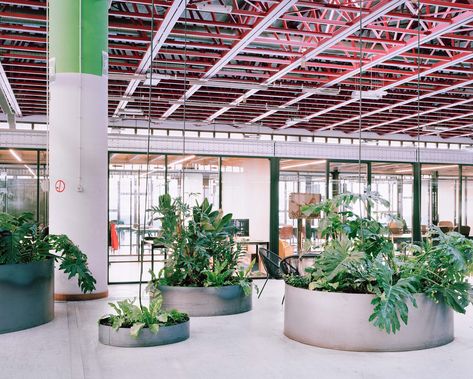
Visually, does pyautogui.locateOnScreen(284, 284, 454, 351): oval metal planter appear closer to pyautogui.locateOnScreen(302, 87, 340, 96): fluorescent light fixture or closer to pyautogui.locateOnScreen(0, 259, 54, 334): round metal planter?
pyautogui.locateOnScreen(0, 259, 54, 334): round metal planter

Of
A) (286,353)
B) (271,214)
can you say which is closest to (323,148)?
(271,214)

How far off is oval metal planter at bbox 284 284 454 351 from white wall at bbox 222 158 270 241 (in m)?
5.47

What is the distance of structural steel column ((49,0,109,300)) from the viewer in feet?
26.3

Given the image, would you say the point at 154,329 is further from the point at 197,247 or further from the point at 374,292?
the point at 197,247

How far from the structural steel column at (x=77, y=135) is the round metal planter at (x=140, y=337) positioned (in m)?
2.78

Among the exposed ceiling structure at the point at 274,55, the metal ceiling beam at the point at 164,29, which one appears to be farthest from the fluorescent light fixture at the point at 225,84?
the metal ceiling beam at the point at 164,29

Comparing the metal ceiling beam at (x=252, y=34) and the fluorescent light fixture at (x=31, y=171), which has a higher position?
the metal ceiling beam at (x=252, y=34)

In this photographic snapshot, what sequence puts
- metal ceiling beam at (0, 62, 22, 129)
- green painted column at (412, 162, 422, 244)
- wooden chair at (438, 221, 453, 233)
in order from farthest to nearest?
metal ceiling beam at (0, 62, 22, 129) → wooden chair at (438, 221, 453, 233) → green painted column at (412, 162, 422, 244)

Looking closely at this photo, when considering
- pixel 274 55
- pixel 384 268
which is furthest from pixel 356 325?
pixel 274 55

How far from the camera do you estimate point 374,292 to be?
5332 mm

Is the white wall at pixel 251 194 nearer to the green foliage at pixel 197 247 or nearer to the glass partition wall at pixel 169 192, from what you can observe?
the glass partition wall at pixel 169 192

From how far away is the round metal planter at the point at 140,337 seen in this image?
5270 mm

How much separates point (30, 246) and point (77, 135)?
204cm

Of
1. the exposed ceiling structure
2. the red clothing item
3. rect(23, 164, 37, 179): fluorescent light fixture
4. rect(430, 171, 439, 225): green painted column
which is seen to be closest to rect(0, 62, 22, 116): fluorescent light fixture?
the exposed ceiling structure
